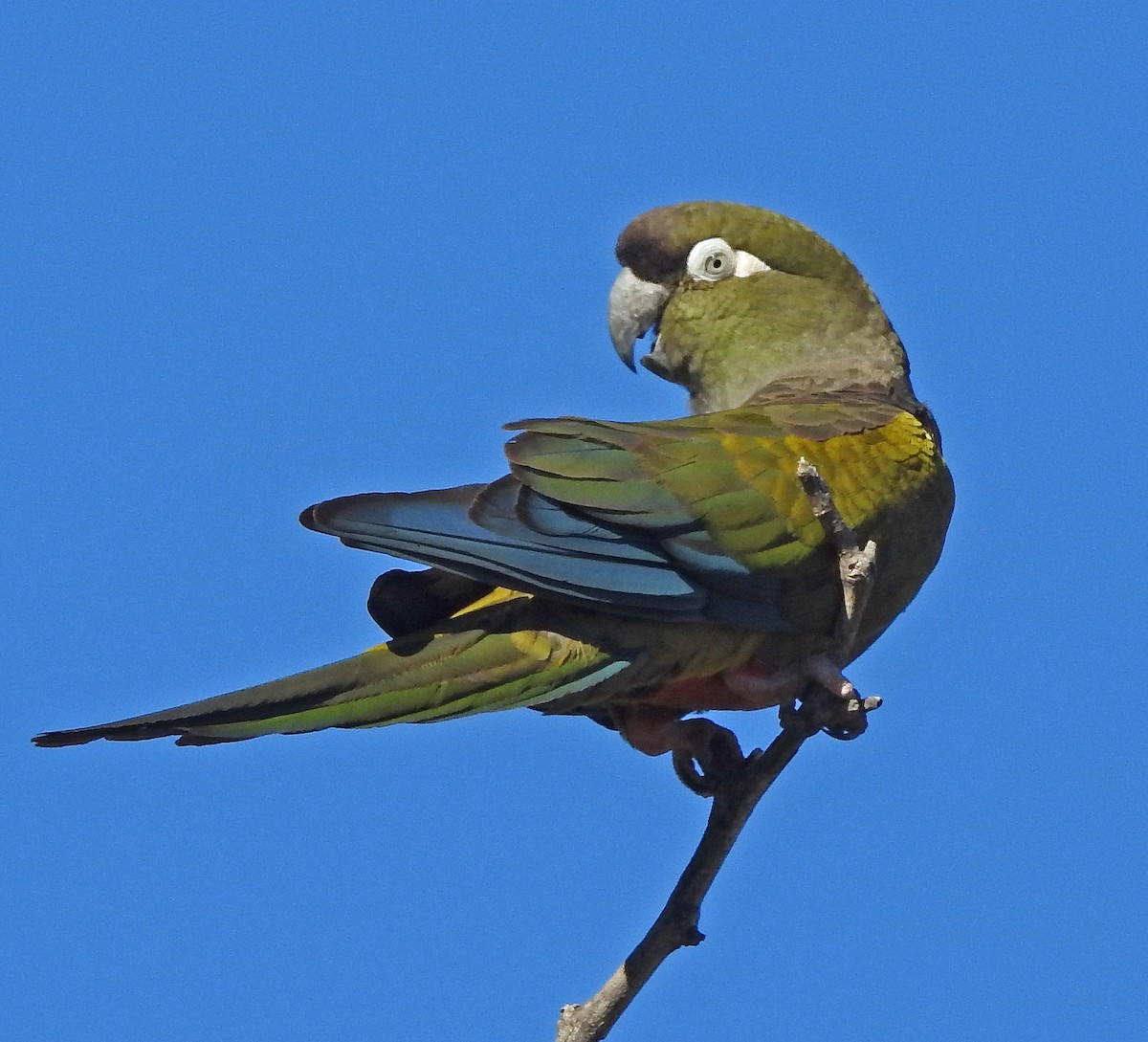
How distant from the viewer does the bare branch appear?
3586mm

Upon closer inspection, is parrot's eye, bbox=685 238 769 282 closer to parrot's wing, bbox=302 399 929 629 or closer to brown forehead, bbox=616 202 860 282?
brown forehead, bbox=616 202 860 282

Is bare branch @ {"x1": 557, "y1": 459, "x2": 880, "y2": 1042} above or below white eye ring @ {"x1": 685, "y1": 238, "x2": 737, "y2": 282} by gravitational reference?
below

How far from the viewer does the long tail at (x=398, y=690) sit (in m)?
3.40

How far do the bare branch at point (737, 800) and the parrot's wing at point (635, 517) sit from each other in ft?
0.65

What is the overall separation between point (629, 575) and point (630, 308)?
1.64m

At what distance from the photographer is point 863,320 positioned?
16.2 ft

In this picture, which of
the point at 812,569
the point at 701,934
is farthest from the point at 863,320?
the point at 701,934

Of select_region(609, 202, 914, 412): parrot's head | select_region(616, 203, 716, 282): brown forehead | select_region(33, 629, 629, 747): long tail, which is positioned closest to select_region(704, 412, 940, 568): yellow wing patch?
select_region(33, 629, 629, 747): long tail

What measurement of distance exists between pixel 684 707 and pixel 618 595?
630 mm

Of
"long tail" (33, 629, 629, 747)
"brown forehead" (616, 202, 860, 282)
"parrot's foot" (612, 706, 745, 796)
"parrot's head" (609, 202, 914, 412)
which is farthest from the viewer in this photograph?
"brown forehead" (616, 202, 860, 282)

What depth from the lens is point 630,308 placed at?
5160 mm

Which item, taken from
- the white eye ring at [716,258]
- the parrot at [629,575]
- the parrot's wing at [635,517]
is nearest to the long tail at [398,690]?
the parrot at [629,575]

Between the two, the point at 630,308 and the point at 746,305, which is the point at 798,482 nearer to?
the point at 746,305

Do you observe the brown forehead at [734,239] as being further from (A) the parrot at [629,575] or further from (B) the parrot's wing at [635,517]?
(B) the parrot's wing at [635,517]
